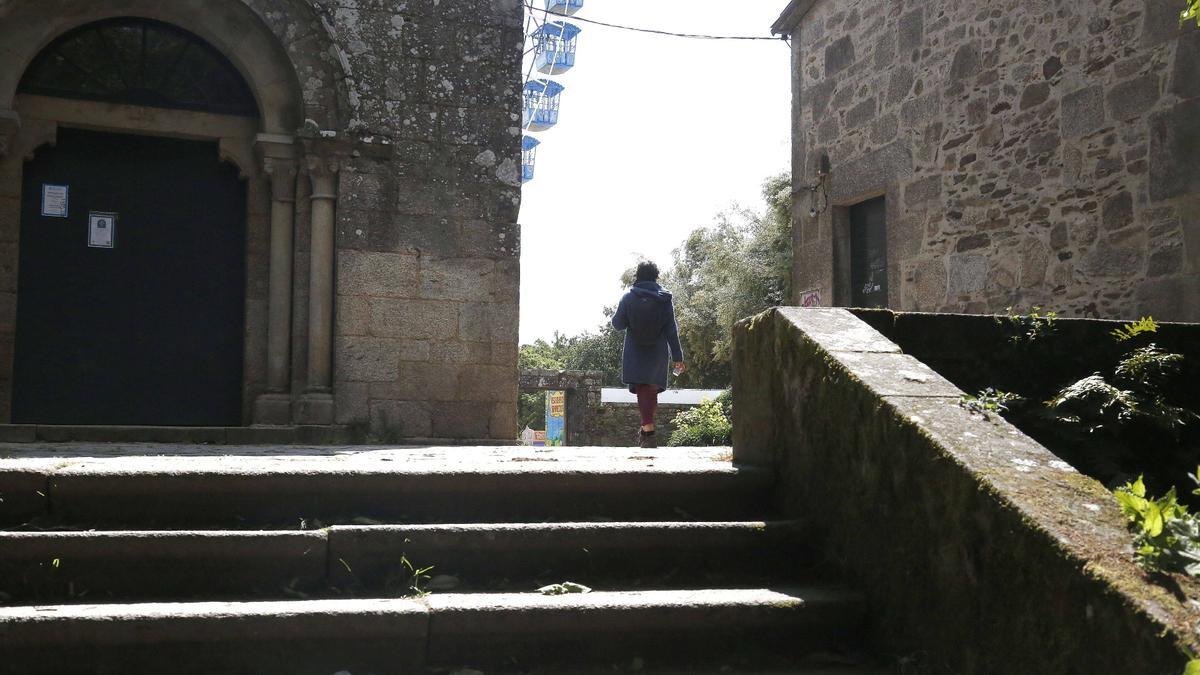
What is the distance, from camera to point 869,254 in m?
11.8

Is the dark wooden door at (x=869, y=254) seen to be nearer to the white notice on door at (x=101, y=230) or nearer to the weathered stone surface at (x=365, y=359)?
the weathered stone surface at (x=365, y=359)

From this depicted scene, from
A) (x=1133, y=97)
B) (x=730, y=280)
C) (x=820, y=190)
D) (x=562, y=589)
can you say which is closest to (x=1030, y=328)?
(x=562, y=589)

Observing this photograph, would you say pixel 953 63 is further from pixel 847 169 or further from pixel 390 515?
pixel 390 515

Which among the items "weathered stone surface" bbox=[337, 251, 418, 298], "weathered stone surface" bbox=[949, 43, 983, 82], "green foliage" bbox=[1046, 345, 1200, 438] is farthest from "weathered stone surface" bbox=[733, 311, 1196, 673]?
"weathered stone surface" bbox=[949, 43, 983, 82]

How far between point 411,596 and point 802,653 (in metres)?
1.20

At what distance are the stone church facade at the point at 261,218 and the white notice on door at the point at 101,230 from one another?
2cm

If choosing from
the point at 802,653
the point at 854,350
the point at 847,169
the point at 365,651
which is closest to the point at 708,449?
the point at 854,350

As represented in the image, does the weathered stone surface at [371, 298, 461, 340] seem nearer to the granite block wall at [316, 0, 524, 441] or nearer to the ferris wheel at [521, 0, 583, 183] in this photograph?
the granite block wall at [316, 0, 524, 441]

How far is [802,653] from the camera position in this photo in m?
3.44

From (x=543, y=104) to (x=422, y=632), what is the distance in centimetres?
4466

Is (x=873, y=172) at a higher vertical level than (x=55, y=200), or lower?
higher

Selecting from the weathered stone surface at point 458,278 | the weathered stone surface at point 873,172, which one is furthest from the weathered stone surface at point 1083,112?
the weathered stone surface at point 458,278

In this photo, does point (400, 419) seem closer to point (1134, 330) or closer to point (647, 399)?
point (647, 399)

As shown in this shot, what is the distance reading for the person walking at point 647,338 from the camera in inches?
329
